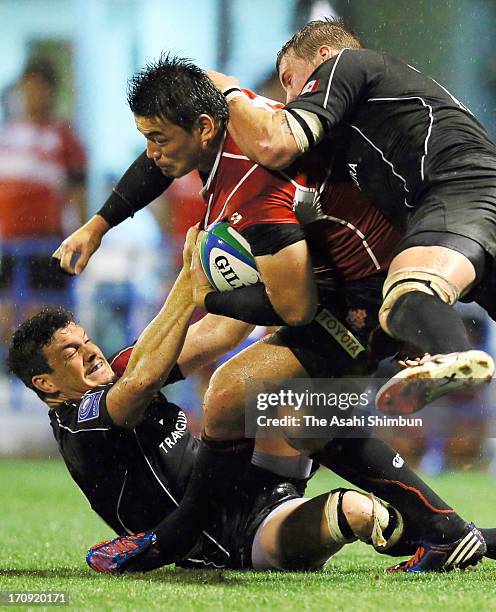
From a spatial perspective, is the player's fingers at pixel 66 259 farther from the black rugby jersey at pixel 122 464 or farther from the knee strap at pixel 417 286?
the knee strap at pixel 417 286

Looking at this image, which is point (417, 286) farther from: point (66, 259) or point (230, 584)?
point (66, 259)

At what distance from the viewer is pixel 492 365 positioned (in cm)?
298

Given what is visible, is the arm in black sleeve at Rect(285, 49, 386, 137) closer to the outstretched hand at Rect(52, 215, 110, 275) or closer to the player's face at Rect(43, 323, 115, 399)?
the outstretched hand at Rect(52, 215, 110, 275)

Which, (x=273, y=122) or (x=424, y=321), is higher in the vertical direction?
(x=273, y=122)

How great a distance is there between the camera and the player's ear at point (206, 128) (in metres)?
3.84

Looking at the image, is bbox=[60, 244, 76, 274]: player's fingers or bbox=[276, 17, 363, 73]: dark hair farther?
bbox=[60, 244, 76, 274]: player's fingers

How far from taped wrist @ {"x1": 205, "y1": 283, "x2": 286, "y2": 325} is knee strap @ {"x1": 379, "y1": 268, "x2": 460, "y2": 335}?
681mm

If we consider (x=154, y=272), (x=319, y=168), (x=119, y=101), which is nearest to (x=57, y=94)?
(x=119, y=101)

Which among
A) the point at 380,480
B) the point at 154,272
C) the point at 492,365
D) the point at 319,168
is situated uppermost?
the point at 319,168

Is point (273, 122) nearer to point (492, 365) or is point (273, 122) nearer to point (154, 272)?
point (492, 365)

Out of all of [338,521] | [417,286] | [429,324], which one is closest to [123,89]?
[338,521]

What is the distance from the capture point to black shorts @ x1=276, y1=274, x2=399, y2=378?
4020 mm

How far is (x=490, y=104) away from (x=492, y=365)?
7.11 meters

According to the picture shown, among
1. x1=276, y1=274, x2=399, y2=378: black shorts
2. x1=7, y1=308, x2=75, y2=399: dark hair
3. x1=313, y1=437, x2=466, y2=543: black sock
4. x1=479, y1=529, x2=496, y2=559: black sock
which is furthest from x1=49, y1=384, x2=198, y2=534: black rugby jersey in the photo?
x1=479, y1=529, x2=496, y2=559: black sock
